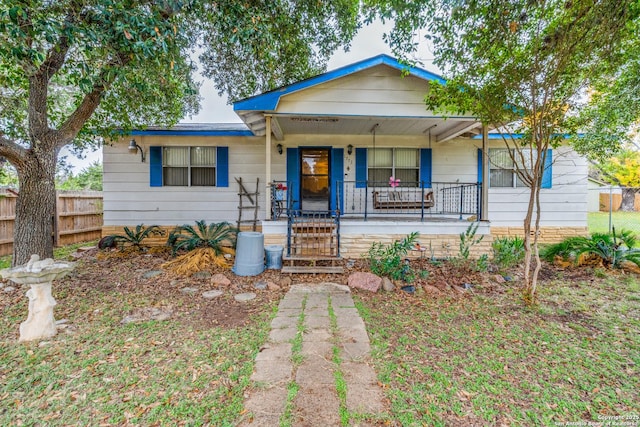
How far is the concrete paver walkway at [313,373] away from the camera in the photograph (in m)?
1.81

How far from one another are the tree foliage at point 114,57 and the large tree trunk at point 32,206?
0.5 inches

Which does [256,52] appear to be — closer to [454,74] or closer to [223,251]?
[454,74]

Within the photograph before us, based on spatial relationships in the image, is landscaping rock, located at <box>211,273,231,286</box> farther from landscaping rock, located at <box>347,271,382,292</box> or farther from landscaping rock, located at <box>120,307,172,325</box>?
landscaping rock, located at <box>347,271,382,292</box>

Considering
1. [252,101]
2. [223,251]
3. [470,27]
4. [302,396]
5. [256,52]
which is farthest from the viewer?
[223,251]

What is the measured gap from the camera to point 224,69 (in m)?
7.63

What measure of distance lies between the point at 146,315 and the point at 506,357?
385cm

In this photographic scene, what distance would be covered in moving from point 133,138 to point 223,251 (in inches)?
162

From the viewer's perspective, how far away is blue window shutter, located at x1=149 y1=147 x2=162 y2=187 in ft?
24.7

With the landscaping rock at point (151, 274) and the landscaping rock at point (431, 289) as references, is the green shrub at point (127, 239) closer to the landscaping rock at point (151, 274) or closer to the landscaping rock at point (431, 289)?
the landscaping rock at point (151, 274)

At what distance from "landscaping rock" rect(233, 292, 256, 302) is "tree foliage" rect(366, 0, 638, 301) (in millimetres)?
3691

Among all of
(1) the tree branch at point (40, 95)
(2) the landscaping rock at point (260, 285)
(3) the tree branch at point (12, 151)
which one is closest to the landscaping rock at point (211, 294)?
(2) the landscaping rock at point (260, 285)

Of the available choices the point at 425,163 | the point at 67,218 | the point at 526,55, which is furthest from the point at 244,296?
the point at 67,218

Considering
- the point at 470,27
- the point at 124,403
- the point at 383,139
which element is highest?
the point at 470,27

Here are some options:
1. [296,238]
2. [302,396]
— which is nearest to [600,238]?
[296,238]
